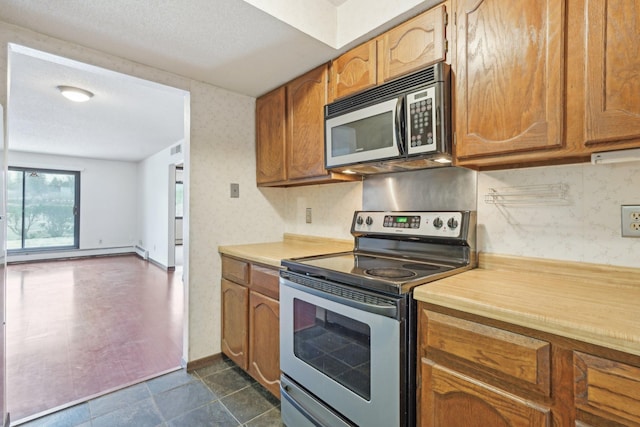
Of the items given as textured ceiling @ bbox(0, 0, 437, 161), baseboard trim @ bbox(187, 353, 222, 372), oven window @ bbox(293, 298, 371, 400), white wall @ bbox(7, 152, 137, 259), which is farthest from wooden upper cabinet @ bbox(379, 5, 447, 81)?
white wall @ bbox(7, 152, 137, 259)

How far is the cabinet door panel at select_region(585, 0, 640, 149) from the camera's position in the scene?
96cm

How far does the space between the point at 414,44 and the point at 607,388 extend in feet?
4.82

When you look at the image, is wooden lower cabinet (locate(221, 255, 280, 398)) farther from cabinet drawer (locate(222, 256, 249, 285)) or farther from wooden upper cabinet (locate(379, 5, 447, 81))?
wooden upper cabinet (locate(379, 5, 447, 81))

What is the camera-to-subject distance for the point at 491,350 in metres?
0.94

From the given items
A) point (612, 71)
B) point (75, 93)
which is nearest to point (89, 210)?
point (75, 93)

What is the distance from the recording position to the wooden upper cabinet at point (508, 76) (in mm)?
1105

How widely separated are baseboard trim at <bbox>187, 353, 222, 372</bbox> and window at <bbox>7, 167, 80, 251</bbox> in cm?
640

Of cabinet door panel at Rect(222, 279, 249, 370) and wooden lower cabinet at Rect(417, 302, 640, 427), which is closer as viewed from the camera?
wooden lower cabinet at Rect(417, 302, 640, 427)

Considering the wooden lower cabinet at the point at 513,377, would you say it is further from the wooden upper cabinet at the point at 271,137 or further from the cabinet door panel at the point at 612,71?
the wooden upper cabinet at the point at 271,137

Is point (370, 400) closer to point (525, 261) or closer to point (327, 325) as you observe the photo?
point (327, 325)

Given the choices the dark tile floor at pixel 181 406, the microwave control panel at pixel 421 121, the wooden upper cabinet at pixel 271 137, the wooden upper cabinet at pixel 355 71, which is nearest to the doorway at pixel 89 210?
the dark tile floor at pixel 181 406

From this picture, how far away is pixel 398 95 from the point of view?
4.91 feet

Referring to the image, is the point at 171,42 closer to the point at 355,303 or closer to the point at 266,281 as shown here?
the point at 266,281

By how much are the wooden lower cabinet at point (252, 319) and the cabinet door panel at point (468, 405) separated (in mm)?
924
